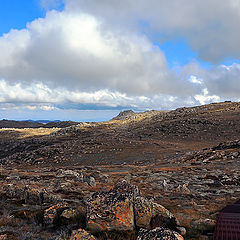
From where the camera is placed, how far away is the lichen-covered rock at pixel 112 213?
929 cm

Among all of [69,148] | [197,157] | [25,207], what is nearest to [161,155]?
[197,157]

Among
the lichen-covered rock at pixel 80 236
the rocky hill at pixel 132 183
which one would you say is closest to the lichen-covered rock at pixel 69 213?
the rocky hill at pixel 132 183

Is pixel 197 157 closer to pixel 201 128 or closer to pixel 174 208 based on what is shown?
pixel 174 208

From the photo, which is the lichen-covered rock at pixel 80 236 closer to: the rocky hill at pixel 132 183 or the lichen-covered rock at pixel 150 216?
the rocky hill at pixel 132 183

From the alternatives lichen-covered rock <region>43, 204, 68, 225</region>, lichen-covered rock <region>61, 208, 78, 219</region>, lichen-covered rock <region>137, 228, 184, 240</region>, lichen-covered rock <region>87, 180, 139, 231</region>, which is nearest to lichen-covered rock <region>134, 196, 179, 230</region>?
lichen-covered rock <region>87, 180, 139, 231</region>

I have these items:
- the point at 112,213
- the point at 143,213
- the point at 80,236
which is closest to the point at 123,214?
the point at 112,213

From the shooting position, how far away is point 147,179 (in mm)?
27781

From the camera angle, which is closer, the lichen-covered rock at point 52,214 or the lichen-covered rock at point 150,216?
the lichen-covered rock at point 150,216

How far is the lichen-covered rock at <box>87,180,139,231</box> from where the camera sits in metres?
9.29

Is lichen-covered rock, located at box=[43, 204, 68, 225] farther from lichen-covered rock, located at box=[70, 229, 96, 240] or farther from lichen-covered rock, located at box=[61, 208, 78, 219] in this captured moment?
lichen-covered rock, located at box=[70, 229, 96, 240]

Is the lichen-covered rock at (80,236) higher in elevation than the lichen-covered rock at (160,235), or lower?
lower

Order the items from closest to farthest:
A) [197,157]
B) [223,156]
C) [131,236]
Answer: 1. [131,236]
2. [223,156]
3. [197,157]

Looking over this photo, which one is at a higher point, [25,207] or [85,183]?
[25,207]

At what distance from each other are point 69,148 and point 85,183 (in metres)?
45.5
